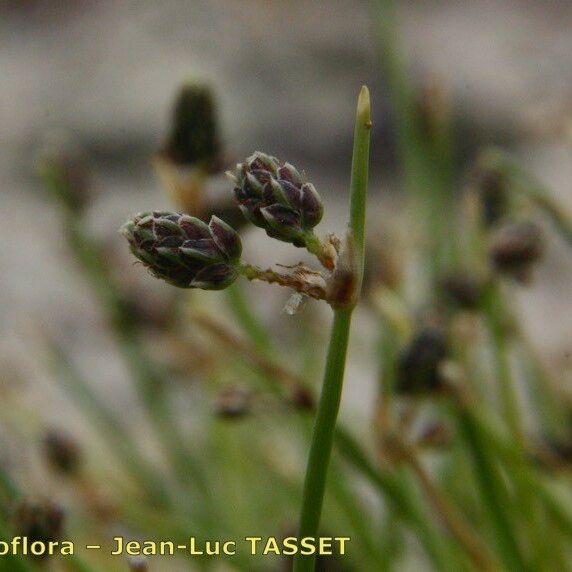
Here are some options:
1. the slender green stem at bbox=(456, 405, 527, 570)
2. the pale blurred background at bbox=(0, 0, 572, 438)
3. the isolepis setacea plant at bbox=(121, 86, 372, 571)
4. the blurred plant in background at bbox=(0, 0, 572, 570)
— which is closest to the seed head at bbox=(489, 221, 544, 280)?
the blurred plant in background at bbox=(0, 0, 572, 570)

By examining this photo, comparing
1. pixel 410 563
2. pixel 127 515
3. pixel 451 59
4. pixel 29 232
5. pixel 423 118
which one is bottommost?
pixel 410 563

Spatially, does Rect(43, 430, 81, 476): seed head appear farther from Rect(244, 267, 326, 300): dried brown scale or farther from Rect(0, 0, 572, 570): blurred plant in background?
Rect(244, 267, 326, 300): dried brown scale

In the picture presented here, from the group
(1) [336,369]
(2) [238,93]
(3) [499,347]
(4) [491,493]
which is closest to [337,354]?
(1) [336,369]

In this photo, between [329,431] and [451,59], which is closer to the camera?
[329,431]

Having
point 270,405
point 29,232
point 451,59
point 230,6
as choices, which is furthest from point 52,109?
point 270,405

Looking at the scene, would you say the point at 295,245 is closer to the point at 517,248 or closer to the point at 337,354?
the point at 337,354

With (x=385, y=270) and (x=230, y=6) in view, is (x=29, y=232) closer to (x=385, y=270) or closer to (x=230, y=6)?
(x=230, y=6)

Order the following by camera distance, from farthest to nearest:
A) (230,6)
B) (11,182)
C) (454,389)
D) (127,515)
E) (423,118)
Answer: (230,6)
(11,182)
(423,118)
(127,515)
(454,389)
